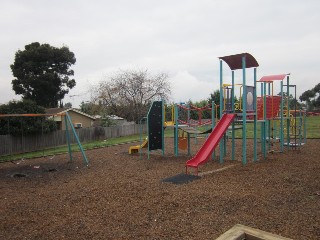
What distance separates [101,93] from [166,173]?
28.2 metres

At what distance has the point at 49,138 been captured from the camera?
21781 millimetres

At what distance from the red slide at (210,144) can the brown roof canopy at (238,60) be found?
196 cm

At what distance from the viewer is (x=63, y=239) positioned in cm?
404

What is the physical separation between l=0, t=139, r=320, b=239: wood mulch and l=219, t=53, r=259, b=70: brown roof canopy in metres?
3.47

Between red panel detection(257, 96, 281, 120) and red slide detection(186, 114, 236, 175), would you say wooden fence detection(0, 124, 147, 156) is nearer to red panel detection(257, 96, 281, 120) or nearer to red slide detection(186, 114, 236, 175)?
red slide detection(186, 114, 236, 175)

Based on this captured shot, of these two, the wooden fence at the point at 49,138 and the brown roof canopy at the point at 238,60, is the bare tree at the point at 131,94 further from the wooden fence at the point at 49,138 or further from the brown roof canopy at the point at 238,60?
the brown roof canopy at the point at 238,60

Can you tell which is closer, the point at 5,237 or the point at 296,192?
the point at 5,237

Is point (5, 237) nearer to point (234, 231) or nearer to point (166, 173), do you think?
point (234, 231)

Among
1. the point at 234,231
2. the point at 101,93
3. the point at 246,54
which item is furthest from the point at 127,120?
the point at 234,231

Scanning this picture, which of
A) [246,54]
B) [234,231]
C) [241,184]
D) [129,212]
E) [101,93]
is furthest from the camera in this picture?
[101,93]

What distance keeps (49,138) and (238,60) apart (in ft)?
53.8

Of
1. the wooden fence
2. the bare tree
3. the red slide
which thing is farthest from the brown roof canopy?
the bare tree

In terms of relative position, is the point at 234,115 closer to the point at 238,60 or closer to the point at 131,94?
the point at 238,60

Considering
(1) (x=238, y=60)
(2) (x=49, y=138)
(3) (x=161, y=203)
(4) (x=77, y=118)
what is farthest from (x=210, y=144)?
(4) (x=77, y=118)
